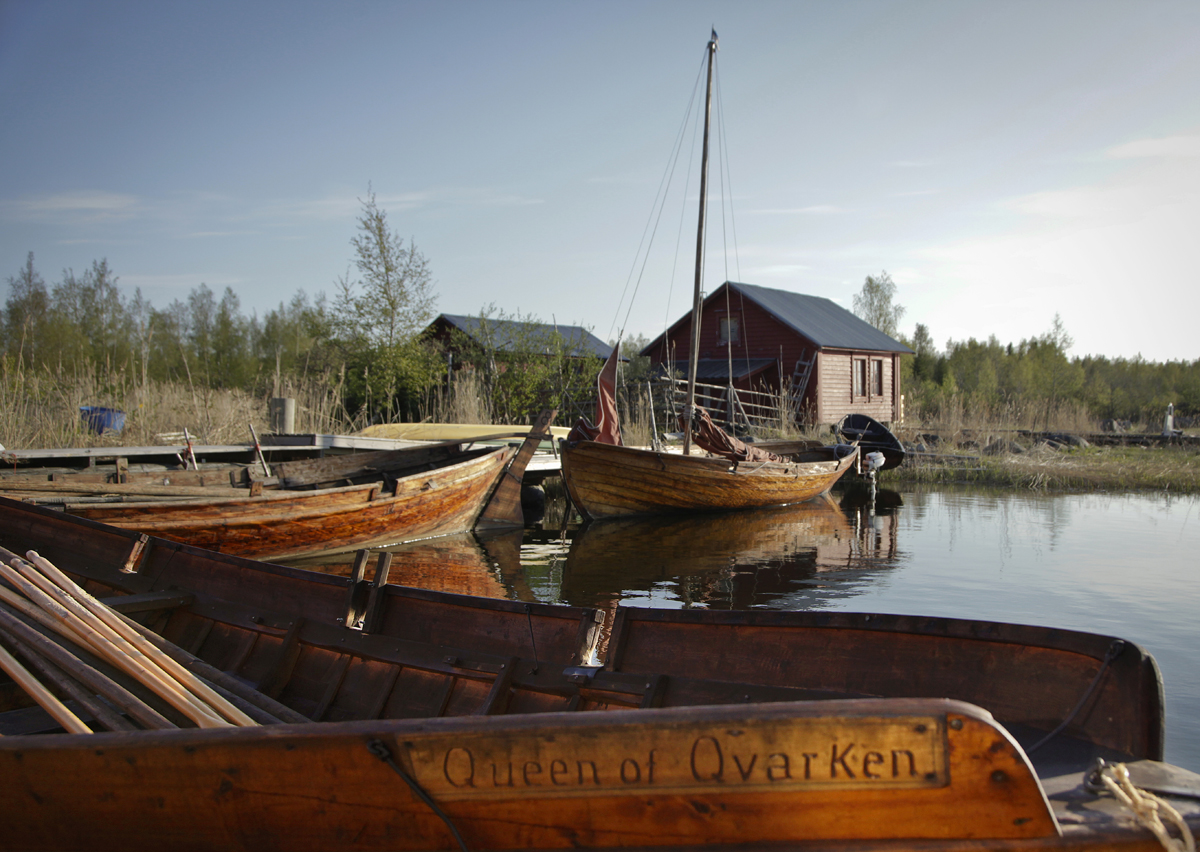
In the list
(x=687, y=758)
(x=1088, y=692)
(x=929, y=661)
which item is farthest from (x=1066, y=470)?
(x=687, y=758)

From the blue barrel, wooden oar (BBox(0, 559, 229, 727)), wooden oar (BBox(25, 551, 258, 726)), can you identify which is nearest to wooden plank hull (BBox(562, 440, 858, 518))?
the blue barrel

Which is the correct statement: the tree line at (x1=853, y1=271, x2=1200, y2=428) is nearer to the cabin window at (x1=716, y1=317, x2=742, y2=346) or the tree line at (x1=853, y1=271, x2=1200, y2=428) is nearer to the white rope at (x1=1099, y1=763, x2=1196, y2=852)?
the cabin window at (x1=716, y1=317, x2=742, y2=346)

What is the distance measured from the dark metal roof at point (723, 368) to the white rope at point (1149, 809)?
1021 inches

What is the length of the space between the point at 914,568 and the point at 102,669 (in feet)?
31.0

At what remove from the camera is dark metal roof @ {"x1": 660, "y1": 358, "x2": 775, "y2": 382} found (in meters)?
28.3

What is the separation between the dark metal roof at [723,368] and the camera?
28.3 m

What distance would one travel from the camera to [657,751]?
187cm

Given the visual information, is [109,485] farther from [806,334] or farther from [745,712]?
[806,334]

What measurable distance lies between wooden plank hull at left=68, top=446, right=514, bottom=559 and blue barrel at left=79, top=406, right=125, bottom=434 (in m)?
6.00

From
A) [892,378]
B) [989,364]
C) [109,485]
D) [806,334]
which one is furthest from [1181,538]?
[989,364]

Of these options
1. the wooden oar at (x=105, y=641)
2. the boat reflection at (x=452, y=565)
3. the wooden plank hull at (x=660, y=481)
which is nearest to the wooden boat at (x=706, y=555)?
the wooden plank hull at (x=660, y=481)

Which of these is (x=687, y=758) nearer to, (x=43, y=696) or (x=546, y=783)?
(x=546, y=783)

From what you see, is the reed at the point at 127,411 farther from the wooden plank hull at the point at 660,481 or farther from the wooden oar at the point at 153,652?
the wooden oar at the point at 153,652

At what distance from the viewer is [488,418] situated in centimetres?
2059
